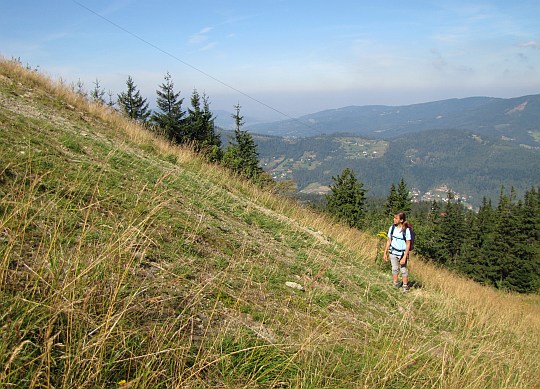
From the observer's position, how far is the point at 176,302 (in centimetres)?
263

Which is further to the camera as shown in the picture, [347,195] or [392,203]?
[392,203]

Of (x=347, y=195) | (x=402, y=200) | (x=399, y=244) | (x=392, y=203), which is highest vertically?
(x=399, y=244)

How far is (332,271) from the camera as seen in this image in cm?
584

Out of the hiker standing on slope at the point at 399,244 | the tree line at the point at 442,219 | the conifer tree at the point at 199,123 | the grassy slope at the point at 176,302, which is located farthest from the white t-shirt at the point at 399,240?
A: the conifer tree at the point at 199,123

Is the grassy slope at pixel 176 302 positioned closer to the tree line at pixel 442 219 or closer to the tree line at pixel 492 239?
the tree line at pixel 442 219


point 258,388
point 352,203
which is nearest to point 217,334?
point 258,388

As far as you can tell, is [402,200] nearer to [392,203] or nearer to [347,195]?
[392,203]

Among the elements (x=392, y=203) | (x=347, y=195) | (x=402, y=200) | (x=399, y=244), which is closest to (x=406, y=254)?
(x=399, y=244)

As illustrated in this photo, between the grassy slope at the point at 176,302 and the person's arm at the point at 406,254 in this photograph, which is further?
the person's arm at the point at 406,254

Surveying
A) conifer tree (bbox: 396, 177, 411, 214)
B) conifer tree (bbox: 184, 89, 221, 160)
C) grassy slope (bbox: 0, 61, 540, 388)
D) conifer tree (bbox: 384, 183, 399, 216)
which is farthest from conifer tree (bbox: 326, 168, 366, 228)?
grassy slope (bbox: 0, 61, 540, 388)

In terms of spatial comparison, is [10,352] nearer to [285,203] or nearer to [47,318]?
[47,318]

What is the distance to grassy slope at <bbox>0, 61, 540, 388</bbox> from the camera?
1.84m

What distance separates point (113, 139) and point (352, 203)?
48118 mm

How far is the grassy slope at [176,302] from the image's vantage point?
1.84 m
